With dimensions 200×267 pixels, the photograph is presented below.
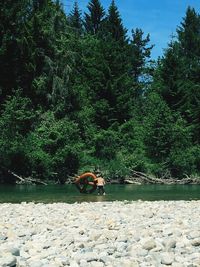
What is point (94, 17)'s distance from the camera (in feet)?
241

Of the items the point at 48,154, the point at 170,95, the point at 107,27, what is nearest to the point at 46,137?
the point at 48,154

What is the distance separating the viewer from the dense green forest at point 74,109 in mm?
43219

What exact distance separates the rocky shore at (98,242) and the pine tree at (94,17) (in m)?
61.9

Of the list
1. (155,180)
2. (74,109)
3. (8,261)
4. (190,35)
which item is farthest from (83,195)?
(190,35)

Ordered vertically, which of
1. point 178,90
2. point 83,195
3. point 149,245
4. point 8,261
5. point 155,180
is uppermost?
point 178,90

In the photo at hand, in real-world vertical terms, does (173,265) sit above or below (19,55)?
below

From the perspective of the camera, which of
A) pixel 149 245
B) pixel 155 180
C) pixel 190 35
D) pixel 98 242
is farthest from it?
→ pixel 190 35

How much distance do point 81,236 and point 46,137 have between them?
114ft

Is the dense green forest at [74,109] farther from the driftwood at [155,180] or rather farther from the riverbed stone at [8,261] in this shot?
the riverbed stone at [8,261]

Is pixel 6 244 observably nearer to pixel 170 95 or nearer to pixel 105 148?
pixel 105 148

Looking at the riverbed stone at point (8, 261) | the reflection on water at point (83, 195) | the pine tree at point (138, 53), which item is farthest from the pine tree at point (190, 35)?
the riverbed stone at point (8, 261)

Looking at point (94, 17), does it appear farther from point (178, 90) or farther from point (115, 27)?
point (178, 90)

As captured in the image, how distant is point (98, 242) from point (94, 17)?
66904 millimetres

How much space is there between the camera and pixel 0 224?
12.5m
